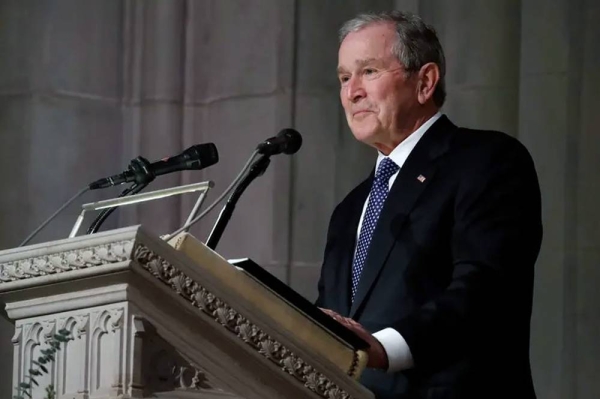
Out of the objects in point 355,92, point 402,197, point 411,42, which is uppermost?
point 411,42

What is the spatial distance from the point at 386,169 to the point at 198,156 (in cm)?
66

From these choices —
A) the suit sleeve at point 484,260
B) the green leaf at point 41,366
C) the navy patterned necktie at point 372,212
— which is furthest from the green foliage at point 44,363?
the navy patterned necktie at point 372,212

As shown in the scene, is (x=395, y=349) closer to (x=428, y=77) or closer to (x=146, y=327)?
(x=146, y=327)

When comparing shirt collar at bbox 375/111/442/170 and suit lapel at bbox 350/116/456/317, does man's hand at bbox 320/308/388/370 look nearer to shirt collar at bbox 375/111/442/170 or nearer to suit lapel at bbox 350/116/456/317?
suit lapel at bbox 350/116/456/317

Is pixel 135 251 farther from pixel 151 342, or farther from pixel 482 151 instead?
pixel 482 151

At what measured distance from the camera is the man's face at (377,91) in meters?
4.23

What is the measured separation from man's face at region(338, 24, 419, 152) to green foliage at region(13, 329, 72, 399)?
57.7 inches

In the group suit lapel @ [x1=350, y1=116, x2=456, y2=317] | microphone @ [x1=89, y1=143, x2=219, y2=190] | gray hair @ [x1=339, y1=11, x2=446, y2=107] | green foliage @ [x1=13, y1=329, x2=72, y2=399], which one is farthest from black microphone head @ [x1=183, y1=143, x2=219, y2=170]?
green foliage @ [x1=13, y1=329, x2=72, y2=399]

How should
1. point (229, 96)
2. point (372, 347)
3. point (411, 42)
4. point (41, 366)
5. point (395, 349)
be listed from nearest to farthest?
point (41, 366), point (372, 347), point (395, 349), point (411, 42), point (229, 96)

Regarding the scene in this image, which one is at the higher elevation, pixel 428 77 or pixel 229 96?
pixel 428 77

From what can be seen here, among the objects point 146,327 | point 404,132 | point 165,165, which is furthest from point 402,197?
point 146,327

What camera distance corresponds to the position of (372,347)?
343 cm

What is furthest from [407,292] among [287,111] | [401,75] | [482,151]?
[287,111]

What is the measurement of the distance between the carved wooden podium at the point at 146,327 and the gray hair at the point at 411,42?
1.31 m
